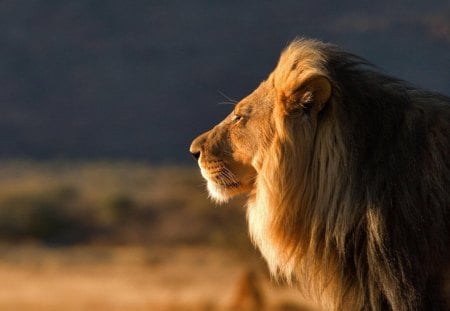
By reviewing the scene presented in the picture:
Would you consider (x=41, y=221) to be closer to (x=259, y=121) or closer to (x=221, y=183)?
(x=221, y=183)

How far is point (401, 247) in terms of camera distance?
4.20 meters

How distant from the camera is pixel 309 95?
14.6ft

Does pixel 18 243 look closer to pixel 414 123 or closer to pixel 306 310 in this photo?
pixel 306 310

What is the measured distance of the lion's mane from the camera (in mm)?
4195

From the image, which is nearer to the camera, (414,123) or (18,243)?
(414,123)

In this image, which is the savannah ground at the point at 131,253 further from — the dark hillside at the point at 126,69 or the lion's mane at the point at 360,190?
the lion's mane at the point at 360,190

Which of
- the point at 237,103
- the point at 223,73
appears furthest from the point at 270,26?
the point at 237,103

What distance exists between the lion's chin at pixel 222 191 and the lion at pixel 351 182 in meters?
0.20

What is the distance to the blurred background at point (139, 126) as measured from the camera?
1378 centimetres

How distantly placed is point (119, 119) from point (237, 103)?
4425cm

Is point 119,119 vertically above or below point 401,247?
below

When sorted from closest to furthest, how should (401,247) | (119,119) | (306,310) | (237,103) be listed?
(401,247) → (237,103) → (306,310) → (119,119)

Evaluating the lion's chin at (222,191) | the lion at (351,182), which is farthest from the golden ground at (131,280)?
the lion at (351,182)

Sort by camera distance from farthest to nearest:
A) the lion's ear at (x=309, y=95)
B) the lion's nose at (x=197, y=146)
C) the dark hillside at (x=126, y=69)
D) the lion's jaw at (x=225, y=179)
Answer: the dark hillside at (x=126, y=69)
the lion's nose at (x=197, y=146)
the lion's jaw at (x=225, y=179)
the lion's ear at (x=309, y=95)
